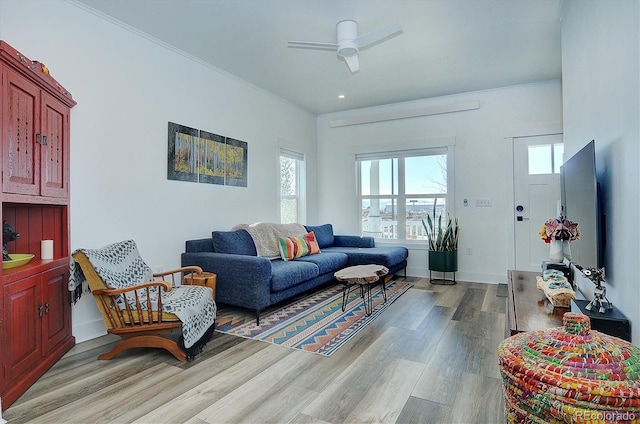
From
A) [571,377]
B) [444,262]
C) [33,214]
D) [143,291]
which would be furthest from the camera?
[444,262]

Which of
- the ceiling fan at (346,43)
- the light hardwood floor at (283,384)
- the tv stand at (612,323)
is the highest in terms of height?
the ceiling fan at (346,43)

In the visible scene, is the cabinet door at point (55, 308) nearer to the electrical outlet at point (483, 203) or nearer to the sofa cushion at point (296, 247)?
the sofa cushion at point (296, 247)

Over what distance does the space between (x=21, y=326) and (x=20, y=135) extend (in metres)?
1.11

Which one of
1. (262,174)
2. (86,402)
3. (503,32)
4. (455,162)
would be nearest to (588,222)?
(503,32)

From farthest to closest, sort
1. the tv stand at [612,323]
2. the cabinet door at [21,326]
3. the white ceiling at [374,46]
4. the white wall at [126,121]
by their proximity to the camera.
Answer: the white ceiling at [374,46]
the white wall at [126,121]
the cabinet door at [21,326]
the tv stand at [612,323]

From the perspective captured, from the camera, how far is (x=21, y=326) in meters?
2.02

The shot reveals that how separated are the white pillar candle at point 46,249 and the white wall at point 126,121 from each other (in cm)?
24

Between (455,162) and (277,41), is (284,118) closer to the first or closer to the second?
(277,41)

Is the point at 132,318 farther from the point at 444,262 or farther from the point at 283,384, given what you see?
the point at 444,262

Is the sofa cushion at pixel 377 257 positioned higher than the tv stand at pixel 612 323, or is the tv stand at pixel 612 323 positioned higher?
the tv stand at pixel 612 323

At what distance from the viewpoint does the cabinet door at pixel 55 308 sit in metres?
2.28

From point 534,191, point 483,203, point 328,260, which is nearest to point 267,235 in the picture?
point 328,260

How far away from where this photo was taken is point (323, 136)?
6.16 m

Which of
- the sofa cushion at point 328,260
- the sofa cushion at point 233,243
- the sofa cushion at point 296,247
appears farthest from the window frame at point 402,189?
the sofa cushion at point 233,243
